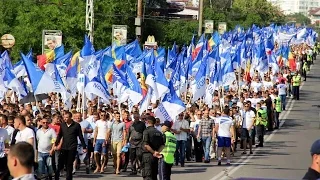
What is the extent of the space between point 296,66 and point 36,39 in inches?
575

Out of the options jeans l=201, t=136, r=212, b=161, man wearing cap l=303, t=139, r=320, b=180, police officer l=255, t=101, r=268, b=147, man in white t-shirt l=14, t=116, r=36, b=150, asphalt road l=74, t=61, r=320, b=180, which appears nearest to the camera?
man wearing cap l=303, t=139, r=320, b=180

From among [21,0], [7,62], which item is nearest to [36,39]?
[21,0]

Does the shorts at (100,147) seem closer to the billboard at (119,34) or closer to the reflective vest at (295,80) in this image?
the billboard at (119,34)

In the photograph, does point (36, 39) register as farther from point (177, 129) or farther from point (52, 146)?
point (52, 146)

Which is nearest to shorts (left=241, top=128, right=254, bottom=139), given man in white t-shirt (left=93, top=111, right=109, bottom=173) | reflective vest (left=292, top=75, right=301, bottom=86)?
man in white t-shirt (left=93, top=111, right=109, bottom=173)

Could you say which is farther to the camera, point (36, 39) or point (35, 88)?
point (36, 39)

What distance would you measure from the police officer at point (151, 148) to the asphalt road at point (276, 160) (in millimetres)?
1742

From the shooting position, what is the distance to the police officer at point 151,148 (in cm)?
1725

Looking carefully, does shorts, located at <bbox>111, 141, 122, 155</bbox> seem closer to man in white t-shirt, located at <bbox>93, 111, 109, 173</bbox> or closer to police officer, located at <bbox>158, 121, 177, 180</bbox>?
man in white t-shirt, located at <bbox>93, 111, 109, 173</bbox>

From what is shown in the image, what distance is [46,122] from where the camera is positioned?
19.1 meters

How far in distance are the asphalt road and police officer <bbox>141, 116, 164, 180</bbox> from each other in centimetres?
174

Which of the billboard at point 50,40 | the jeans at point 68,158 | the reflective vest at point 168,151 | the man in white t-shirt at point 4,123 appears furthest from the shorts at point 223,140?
the billboard at point 50,40

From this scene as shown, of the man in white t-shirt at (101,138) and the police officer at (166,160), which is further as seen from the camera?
the man in white t-shirt at (101,138)

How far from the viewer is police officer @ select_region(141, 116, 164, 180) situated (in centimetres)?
1725
